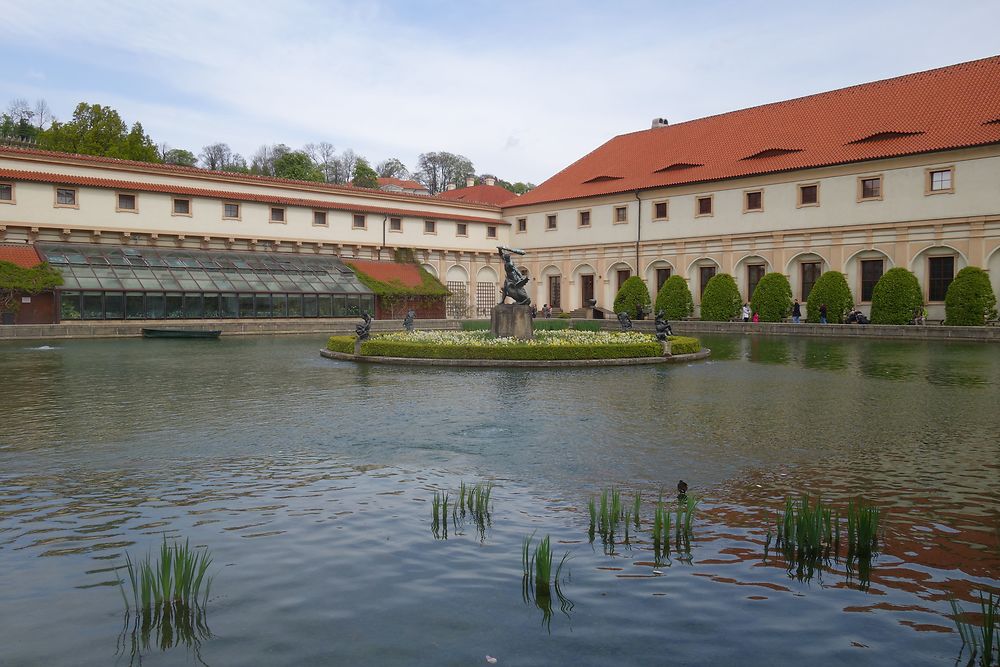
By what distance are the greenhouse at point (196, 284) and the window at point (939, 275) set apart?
28.8 metres

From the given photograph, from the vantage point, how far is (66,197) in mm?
41344

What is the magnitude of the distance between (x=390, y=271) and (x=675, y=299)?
1861 centimetres

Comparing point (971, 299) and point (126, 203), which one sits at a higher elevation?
point (126, 203)

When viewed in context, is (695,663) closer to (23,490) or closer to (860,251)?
(23,490)

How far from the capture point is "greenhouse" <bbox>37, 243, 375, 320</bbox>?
37875 mm

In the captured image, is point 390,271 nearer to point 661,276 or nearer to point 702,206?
point 661,276

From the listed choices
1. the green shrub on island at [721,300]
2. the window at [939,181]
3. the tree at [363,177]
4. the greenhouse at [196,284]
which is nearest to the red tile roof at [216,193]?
the greenhouse at [196,284]

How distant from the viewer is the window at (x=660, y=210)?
50.8 metres

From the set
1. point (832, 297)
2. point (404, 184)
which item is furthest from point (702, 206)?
point (404, 184)

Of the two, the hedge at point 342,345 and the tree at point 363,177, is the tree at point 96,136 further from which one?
the hedge at point 342,345

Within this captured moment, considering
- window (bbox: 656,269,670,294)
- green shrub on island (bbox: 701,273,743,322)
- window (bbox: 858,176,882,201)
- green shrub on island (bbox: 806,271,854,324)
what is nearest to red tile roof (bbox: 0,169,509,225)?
window (bbox: 656,269,670,294)

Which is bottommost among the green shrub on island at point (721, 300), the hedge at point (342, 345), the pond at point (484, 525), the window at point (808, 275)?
the pond at point (484, 525)

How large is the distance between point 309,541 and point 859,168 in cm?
4184

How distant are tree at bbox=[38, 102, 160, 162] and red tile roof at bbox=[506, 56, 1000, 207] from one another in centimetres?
3155
